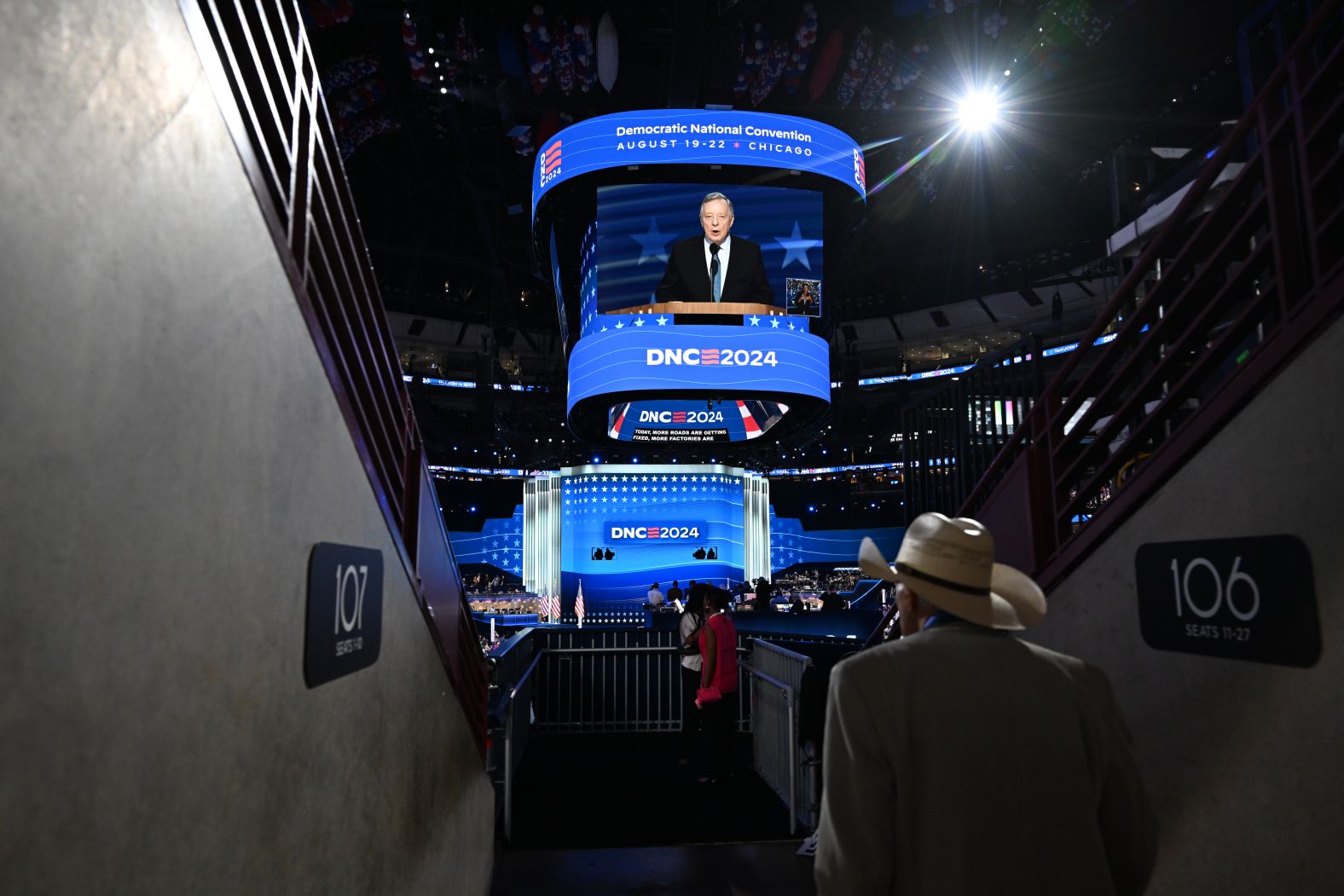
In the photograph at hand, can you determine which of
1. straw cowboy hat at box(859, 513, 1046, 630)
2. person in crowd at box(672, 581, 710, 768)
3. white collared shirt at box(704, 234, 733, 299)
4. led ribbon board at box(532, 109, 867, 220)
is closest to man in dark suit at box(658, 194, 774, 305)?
white collared shirt at box(704, 234, 733, 299)

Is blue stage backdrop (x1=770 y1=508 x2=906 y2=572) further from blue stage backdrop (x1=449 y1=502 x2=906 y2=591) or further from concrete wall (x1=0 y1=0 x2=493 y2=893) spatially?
concrete wall (x1=0 y1=0 x2=493 y2=893)

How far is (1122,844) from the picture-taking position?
1937 millimetres

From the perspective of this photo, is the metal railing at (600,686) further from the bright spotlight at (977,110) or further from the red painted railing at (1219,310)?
the bright spotlight at (977,110)

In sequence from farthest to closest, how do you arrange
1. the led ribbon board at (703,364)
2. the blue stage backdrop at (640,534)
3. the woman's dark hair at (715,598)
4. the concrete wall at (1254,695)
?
1. the blue stage backdrop at (640,534)
2. the led ribbon board at (703,364)
3. the woman's dark hair at (715,598)
4. the concrete wall at (1254,695)

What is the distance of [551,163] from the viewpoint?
9.52 m

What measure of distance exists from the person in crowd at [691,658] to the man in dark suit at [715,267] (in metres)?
3.55

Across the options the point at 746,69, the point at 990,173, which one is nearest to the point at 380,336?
the point at 746,69

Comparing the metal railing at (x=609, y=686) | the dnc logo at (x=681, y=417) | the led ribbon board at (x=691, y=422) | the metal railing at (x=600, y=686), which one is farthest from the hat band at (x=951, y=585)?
the dnc logo at (x=681, y=417)

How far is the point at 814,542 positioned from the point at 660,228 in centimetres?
2298

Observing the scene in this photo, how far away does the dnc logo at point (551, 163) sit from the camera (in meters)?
9.40

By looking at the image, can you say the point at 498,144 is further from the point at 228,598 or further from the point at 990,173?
the point at 228,598

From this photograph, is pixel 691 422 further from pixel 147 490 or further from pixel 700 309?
pixel 147 490

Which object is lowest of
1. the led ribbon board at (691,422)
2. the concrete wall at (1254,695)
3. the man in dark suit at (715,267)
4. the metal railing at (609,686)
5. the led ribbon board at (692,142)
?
the metal railing at (609,686)

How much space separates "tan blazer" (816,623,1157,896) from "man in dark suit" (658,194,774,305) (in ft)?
26.4
